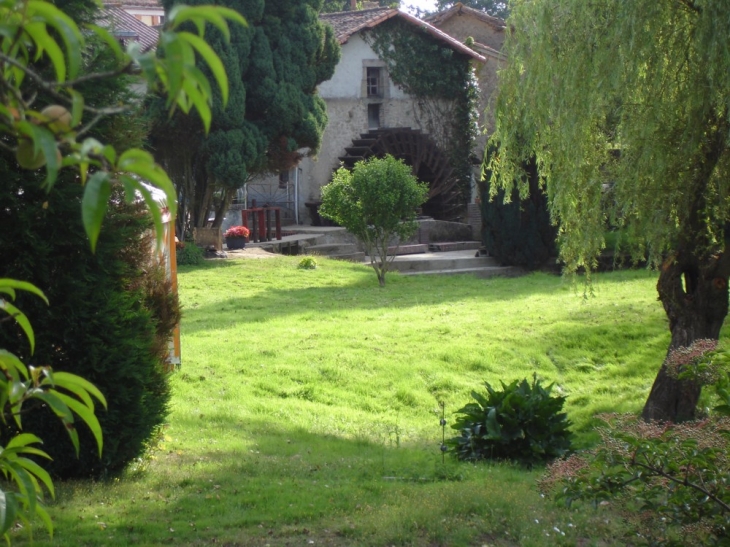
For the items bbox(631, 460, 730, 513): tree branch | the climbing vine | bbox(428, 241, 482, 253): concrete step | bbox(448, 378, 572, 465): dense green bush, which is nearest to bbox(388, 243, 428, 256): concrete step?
bbox(428, 241, 482, 253): concrete step

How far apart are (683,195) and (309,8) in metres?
14.9

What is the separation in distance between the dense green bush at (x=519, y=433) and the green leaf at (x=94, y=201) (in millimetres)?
5616

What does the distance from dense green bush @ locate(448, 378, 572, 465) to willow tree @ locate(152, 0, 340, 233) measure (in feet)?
41.7

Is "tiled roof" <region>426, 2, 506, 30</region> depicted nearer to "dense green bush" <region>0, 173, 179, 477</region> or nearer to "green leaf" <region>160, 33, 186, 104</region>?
"dense green bush" <region>0, 173, 179, 477</region>

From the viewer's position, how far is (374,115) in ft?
91.1

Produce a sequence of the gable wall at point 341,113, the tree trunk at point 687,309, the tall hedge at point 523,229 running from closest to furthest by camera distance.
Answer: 1. the tree trunk at point 687,309
2. the tall hedge at point 523,229
3. the gable wall at point 341,113

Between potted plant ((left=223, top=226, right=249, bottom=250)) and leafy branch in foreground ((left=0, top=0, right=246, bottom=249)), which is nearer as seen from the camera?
leafy branch in foreground ((left=0, top=0, right=246, bottom=249))

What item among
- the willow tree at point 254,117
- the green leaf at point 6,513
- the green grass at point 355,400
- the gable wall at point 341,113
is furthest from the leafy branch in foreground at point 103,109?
the gable wall at point 341,113

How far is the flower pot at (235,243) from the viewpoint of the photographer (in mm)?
20484

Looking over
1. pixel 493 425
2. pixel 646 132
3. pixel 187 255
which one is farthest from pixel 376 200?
pixel 493 425

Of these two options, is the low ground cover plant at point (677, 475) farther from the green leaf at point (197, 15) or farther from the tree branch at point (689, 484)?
the green leaf at point (197, 15)

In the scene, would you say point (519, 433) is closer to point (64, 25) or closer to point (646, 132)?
point (646, 132)

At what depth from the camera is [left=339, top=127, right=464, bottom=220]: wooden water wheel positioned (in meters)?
26.4

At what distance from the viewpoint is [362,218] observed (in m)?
16.8
